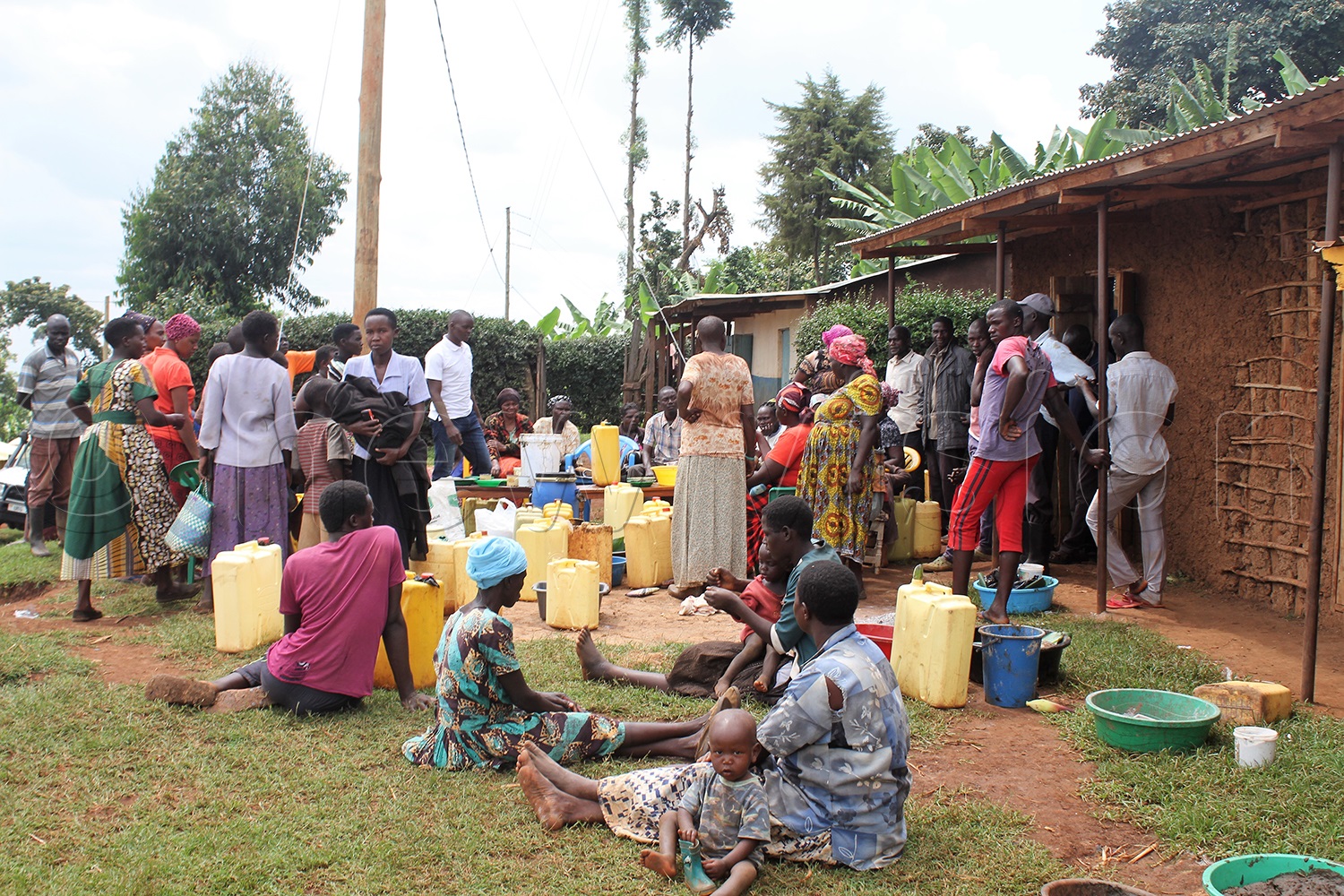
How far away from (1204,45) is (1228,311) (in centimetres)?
2301

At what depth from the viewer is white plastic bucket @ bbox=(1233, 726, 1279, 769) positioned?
166 inches

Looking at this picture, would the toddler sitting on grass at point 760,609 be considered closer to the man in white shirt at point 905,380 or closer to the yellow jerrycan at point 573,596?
the yellow jerrycan at point 573,596

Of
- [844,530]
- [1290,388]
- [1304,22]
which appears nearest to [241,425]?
[844,530]

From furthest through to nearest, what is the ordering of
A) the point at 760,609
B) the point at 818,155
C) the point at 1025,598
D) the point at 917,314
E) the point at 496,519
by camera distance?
the point at 818,155 < the point at 917,314 < the point at 496,519 < the point at 1025,598 < the point at 760,609

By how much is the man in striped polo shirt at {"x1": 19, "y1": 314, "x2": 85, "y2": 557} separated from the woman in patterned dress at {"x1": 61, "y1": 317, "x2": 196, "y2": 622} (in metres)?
2.41

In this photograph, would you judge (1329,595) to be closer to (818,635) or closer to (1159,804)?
A: (1159,804)

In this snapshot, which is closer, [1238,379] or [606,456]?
[1238,379]

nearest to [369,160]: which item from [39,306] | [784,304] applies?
[784,304]

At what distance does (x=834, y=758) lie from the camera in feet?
11.5

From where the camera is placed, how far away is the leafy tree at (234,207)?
86.7ft

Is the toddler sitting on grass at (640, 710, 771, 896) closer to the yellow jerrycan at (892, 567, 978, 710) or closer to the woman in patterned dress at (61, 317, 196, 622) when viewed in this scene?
the yellow jerrycan at (892, 567, 978, 710)

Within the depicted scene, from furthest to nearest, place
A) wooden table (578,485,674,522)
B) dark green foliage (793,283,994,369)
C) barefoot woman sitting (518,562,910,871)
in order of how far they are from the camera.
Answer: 1. dark green foliage (793,283,994,369)
2. wooden table (578,485,674,522)
3. barefoot woman sitting (518,562,910,871)

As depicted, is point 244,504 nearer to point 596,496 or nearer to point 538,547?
point 538,547

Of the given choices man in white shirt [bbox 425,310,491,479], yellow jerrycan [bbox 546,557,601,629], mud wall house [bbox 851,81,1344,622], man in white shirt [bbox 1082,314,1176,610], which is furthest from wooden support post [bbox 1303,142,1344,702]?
man in white shirt [bbox 425,310,491,479]
